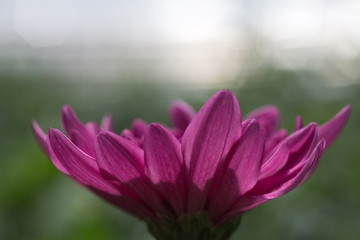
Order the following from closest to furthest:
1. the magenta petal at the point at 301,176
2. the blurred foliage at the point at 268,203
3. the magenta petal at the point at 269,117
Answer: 1. the magenta petal at the point at 301,176
2. the magenta petal at the point at 269,117
3. the blurred foliage at the point at 268,203

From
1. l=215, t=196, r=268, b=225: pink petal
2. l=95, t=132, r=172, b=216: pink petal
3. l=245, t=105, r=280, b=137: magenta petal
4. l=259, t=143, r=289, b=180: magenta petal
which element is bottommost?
l=215, t=196, r=268, b=225: pink petal

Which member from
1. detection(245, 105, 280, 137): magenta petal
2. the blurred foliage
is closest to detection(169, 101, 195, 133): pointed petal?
detection(245, 105, 280, 137): magenta petal

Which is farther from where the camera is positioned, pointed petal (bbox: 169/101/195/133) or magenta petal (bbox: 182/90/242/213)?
pointed petal (bbox: 169/101/195/133)

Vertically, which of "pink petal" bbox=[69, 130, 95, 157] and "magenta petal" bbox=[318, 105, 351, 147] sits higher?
"pink petal" bbox=[69, 130, 95, 157]

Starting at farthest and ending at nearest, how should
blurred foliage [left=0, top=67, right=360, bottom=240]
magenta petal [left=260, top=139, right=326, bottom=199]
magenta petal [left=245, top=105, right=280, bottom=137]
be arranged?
1. blurred foliage [left=0, top=67, right=360, bottom=240]
2. magenta petal [left=245, top=105, right=280, bottom=137]
3. magenta petal [left=260, top=139, right=326, bottom=199]

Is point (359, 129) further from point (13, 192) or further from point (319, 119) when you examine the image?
point (13, 192)

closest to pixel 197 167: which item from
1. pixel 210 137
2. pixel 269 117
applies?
pixel 210 137

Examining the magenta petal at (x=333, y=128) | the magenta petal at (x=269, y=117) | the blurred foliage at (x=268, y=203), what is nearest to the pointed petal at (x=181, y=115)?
the magenta petal at (x=269, y=117)

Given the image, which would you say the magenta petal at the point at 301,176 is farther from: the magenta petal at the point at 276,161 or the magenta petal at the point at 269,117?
the magenta petal at the point at 269,117

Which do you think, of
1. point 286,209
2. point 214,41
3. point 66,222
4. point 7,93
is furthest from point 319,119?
point 214,41

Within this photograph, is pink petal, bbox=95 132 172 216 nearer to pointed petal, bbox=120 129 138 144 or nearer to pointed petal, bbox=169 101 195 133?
pointed petal, bbox=120 129 138 144
